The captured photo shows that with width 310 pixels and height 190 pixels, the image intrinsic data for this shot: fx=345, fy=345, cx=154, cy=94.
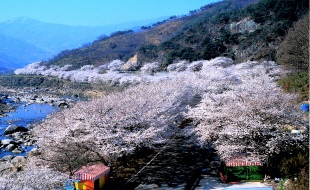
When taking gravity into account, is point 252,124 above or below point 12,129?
above

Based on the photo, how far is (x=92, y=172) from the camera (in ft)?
49.0

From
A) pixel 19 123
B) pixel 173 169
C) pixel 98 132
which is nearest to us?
pixel 98 132

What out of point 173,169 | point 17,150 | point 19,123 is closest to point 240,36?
point 19,123

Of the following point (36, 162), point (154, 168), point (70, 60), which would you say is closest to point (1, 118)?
point (36, 162)

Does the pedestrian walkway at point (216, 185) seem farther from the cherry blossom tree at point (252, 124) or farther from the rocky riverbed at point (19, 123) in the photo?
the rocky riverbed at point (19, 123)

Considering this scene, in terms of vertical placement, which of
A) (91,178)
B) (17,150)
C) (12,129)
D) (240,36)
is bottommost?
(17,150)

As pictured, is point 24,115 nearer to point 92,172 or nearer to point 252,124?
point 92,172

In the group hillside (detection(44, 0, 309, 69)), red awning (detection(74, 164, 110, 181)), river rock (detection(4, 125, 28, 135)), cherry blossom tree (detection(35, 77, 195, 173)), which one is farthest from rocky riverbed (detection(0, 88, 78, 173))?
hillside (detection(44, 0, 309, 69))

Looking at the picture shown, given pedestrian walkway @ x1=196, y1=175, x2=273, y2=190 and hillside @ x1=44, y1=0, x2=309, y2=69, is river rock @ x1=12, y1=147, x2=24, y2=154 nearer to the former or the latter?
pedestrian walkway @ x1=196, y1=175, x2=273, y2=190

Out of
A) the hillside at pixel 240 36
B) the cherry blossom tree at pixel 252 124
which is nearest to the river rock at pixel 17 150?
the cherry blossom tree at pixel 252 124

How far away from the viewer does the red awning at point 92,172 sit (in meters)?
14.5

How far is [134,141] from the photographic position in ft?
54.1

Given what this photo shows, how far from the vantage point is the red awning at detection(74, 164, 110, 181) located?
47.6 feet

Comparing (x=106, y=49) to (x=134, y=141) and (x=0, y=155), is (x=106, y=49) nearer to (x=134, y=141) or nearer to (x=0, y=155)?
(x=0, y=155)
